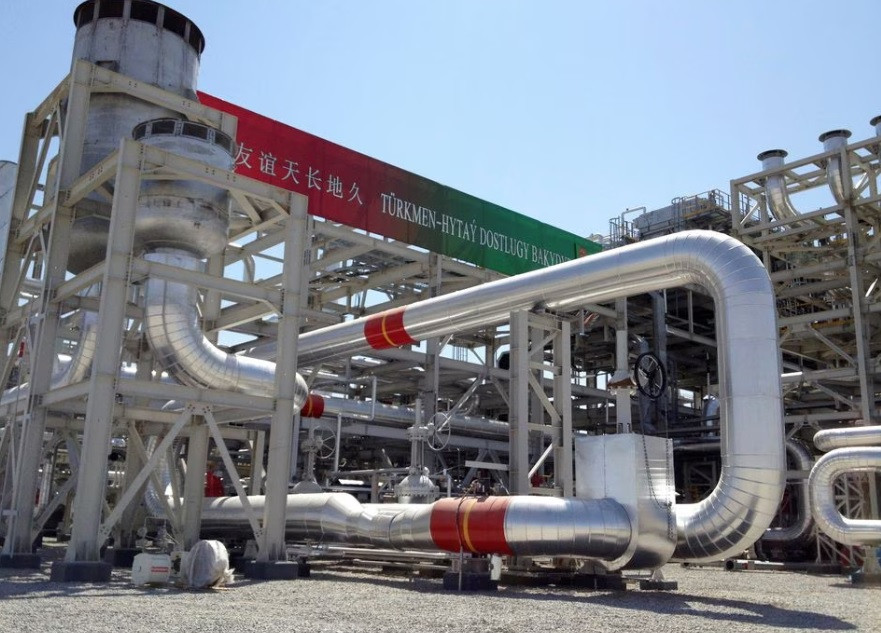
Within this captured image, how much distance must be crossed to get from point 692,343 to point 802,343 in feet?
25.6

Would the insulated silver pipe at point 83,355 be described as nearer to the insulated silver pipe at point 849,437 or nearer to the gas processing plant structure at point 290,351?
the gas processing plant structure at point 290,351

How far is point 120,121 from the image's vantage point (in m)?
14.7

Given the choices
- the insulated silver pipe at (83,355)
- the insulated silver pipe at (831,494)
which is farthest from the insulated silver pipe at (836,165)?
A: the insulated silver pipe at (83,355)

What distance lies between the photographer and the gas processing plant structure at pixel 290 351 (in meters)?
11.7

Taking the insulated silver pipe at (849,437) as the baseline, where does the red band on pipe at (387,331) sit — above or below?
above

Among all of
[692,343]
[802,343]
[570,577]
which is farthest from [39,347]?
[692,343]

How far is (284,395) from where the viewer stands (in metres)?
13.9

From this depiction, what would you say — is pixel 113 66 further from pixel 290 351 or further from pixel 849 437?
pixel 849 437

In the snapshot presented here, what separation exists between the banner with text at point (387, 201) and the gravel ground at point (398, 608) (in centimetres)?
1159

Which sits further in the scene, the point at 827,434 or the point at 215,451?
the point at 215,451

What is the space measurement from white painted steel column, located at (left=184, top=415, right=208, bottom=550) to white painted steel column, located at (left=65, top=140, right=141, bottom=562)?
343 centimetres

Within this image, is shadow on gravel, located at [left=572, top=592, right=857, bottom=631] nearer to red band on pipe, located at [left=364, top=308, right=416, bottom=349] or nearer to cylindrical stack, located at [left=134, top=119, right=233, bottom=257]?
red band on pipe, located at [left=364, top=308, right=416, bottom=349]

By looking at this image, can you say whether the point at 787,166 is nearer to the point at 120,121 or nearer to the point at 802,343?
the point at 802,343

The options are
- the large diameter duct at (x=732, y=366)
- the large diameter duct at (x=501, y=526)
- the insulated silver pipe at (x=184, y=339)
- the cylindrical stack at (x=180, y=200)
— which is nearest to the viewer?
the large diameter duct at (x=732, y=366)
